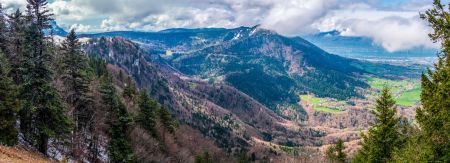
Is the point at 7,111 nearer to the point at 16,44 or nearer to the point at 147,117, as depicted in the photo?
the point at 16,44

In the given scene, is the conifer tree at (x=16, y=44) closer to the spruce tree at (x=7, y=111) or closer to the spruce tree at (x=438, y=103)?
the spruce tree at (x=7, y=111)

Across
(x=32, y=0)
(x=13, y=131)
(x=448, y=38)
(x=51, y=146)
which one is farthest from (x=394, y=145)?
(x=51, y=146)

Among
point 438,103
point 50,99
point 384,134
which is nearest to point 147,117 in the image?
point 50,99

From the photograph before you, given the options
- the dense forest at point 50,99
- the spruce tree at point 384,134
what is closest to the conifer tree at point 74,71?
the dense forest at point 50,99

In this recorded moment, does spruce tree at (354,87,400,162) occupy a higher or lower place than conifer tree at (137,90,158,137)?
higher

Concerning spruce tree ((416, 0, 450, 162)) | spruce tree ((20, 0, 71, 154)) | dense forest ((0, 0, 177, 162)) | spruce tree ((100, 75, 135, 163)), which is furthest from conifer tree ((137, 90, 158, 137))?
spruce tree ((416, 0, 450, 162))

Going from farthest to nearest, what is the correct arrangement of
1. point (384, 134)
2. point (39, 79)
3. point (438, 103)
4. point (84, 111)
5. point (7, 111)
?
point (84, 111) < point (39, 79) < point (7, 111) < point (384, 134) < point (438, 103)

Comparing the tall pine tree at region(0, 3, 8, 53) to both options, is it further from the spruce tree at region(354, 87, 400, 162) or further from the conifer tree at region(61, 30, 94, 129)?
the spruce tree at region(354, 87, 400, 162)
